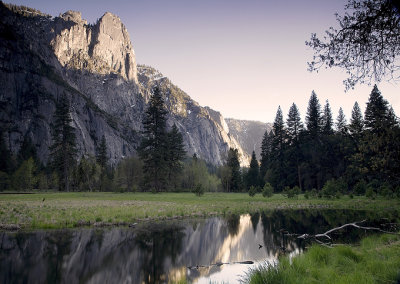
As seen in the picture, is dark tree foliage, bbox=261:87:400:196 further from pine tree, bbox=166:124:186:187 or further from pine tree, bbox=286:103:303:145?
pine tree, bbox=166:124:186:187

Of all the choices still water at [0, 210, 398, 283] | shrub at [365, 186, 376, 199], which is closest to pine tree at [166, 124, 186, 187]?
shrub at [365, 186, 376, 199]

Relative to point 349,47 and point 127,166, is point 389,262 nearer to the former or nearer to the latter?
point 349,47

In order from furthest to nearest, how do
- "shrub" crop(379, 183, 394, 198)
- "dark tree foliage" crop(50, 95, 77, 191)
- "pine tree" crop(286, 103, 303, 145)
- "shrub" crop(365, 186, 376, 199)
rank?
"pine tree" crop(286, 103, 303, 145), "dark tree foliage" crop(50, 95, 77, 191), "shrub" crop(365, 186, 376, 199), "shrub" crop(379, 183, 394, 198)

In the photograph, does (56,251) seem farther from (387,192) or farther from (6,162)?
(6,162)

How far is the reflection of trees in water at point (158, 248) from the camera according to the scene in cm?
797

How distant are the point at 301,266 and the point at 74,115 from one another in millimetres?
171034

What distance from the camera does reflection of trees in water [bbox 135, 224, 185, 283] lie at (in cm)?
797

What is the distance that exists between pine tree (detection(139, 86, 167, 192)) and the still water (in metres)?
35.7

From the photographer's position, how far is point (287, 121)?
219 feet

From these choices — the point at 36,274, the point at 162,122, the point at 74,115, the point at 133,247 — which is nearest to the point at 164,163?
the point at 162,122

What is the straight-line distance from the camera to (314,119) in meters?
65.1

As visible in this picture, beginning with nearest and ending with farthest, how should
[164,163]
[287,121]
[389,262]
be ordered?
[389,262]
[164,163]
[287,121]

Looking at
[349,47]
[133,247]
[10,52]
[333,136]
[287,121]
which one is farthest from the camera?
[10,52]

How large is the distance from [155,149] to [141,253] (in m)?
42.6
